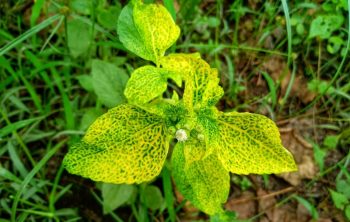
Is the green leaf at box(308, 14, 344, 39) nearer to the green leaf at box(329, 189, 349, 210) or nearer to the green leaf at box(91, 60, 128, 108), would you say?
the green leaf at box(329, 189, 349, 210)

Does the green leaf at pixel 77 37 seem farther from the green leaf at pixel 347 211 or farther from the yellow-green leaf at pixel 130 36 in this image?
the green leaf at pixel 347 211

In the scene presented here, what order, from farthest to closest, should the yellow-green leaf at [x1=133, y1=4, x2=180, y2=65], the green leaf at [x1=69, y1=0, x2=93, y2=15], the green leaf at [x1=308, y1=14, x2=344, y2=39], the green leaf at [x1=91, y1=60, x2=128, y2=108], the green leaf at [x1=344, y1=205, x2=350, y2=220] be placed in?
the green leaf at [x1=308, y1=14, x2=344, y2=39]
the green leaf at [x1=344, y1=205, x2=350, y2=220]
the green leaf at [x1=69, y1=0, x2=93, y2=15]
the green leaf at [x1=91, y1=60, x2=128, y2=108]
the yellow-green leaf at [x1=133, y1=4, x2=180, y2=65]

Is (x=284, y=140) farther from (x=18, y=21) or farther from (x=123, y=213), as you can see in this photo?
(x=18, y=21)

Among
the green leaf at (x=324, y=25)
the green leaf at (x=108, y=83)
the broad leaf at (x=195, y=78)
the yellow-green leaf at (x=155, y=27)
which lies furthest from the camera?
the green leaf at (x=324, y=25)

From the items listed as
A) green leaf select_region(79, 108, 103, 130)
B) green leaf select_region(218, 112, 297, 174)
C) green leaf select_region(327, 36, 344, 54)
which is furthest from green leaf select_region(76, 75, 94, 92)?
green leaf select_region(327, 36, 344, 54)

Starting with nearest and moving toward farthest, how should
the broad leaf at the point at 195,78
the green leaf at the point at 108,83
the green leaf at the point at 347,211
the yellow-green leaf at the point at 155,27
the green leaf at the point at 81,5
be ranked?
1. the broad leaf at the point at 195,78
2. the yellow-green leaf at the point at 155,27
3. the green leaf at the point at 108,83
4. the green leaf at the point at 81,5
5. the green leaf at the point at 347,211

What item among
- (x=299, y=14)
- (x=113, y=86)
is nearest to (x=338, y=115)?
(x=299, y=14)

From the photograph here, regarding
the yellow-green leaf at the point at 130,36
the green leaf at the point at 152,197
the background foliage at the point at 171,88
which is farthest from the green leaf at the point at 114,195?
the yellow-green leaf at the point at 130,36
